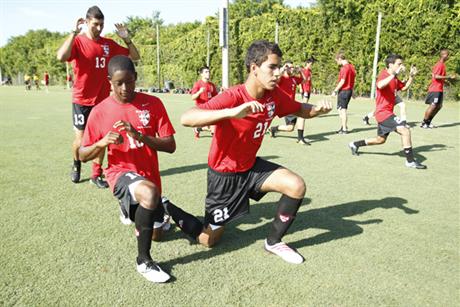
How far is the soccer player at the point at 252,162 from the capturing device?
11.0 ft

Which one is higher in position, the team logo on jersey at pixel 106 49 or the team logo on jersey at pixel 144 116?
the team logo on jersey at pixel 106 49

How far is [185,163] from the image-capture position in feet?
23.2

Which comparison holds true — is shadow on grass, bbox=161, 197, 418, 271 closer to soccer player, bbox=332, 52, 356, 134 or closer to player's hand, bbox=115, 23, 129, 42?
player's hand, bbox=115, 23, 129, 42

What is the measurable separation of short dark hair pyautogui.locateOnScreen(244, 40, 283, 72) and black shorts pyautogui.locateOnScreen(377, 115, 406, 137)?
4514 millimetres

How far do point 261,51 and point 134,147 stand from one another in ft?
4.79

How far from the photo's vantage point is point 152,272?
3018 mm

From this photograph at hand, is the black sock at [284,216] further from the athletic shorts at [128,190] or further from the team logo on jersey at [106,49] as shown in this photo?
the team logo on jersey at [106,49]

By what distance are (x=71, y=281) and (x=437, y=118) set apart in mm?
14540

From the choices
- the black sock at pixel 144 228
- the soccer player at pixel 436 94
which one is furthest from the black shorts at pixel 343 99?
the black sock at pixel 144 228

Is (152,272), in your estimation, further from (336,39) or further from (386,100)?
(336,39)

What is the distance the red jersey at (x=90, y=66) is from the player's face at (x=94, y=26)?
0.55 ft

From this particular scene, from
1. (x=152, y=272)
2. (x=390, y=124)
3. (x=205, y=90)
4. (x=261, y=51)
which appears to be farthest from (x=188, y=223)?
(x=205, y=90)

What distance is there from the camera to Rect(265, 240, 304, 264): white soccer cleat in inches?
132

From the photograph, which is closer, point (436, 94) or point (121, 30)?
point (121, 30)
